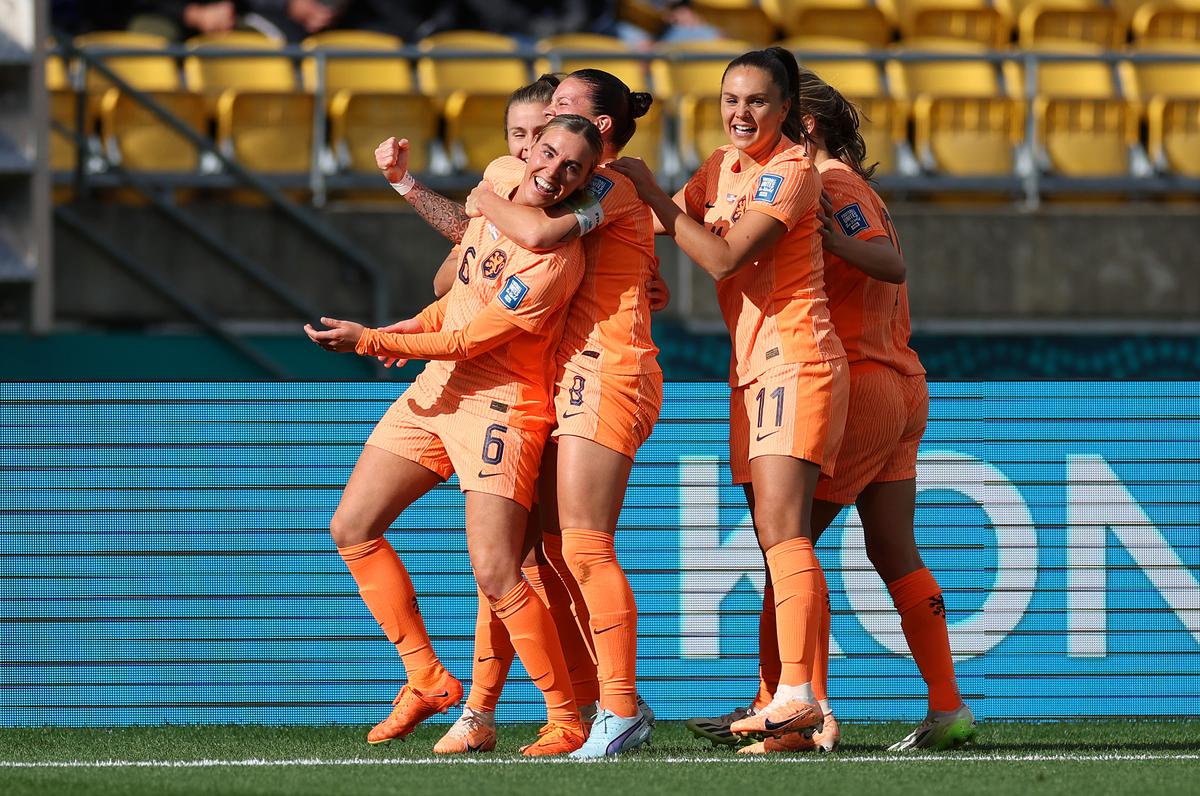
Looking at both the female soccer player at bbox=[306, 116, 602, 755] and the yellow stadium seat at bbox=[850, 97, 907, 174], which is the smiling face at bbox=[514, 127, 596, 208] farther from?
the yellow stadium seat at bbox=[850, 97, 907, 174]

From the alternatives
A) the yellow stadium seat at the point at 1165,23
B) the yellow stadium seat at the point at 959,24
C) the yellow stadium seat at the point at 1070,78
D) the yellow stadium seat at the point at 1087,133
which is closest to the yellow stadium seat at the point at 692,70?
the yellow stadium seat at the point at 959,24

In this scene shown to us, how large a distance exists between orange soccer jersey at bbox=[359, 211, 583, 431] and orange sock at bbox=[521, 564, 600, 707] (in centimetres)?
49

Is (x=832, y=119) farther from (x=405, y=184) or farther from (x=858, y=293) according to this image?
(x=405, y=184)

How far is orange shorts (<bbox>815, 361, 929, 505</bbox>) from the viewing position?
4898 millimetres

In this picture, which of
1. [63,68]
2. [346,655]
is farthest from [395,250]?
[346,655]

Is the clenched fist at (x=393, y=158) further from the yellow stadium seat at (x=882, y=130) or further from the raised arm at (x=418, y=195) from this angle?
the yellow stadium seat at (x=882, y=130)

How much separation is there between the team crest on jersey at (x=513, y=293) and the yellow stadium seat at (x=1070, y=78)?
25.5ft

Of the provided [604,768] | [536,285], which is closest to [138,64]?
[536,285]

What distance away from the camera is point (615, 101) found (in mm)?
4801

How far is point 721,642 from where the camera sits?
577 cm

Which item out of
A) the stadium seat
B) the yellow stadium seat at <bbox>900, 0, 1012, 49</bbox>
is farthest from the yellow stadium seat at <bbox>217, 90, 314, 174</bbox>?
the yellow stadium seat at <bbox>900, 0, 1012, 49</bbox>

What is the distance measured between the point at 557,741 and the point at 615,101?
1666 mm

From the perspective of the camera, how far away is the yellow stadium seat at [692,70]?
11.2 m

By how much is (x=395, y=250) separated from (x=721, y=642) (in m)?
5.09
